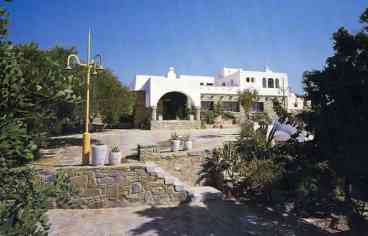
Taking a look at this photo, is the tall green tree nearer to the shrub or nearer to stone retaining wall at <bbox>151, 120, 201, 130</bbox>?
stone retaining wall at <bbox>151, 120, 201, 130</bbox>

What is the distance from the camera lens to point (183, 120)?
28.3 metres

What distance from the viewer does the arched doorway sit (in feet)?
101

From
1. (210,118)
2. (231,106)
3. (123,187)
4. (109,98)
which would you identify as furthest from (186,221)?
(231,106)

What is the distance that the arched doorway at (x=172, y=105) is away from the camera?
30.7m

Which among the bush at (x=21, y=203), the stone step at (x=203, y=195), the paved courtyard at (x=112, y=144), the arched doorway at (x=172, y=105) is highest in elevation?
the arched doorway at (x=172, y=105)

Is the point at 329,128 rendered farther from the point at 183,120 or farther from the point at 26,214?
the point at 183,120

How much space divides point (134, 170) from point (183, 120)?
20.1 meters

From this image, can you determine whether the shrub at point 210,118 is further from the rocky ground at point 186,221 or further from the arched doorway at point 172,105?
the rocky ground at point 186,221

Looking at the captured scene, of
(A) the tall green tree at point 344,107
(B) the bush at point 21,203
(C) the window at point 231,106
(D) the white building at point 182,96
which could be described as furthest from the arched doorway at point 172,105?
(B) the bush at point 21,203

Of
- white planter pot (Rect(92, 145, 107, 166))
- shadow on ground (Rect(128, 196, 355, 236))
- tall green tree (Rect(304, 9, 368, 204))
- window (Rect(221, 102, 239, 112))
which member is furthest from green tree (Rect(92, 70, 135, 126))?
window (Rect(221, 102, 239, 112))

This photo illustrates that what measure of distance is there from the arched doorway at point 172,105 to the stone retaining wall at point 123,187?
22174 mm

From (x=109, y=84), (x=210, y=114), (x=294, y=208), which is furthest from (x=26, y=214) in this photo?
(x=210, y=114)

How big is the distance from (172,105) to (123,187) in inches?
921

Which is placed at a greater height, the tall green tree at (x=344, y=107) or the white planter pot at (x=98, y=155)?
the tall green tree at (x=344, y=107)
